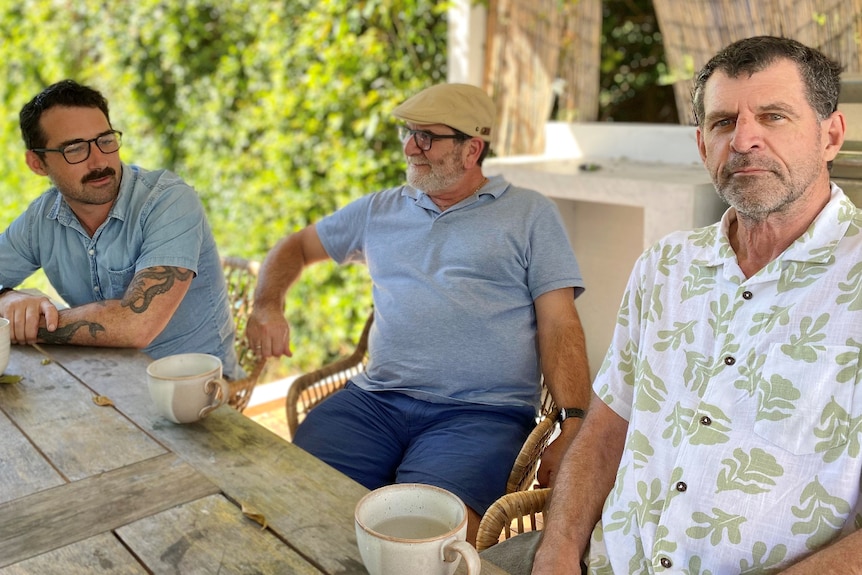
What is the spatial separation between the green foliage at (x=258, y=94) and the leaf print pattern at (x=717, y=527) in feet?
11.2

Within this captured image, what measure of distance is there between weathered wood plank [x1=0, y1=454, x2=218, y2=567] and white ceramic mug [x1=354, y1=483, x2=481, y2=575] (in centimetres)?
33

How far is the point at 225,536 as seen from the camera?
45.4 inches

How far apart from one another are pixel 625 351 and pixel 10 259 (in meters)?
1.71

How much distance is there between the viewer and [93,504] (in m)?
1.24

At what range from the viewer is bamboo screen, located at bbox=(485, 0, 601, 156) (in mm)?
3979

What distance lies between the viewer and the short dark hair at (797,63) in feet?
4.47

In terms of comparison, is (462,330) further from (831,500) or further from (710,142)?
(831,500)

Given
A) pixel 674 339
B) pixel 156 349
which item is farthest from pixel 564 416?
pixel 156 349

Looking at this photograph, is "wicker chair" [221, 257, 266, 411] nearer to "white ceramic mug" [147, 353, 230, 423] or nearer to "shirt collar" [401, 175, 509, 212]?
"shirt collar" [401, 175, 509, 212]

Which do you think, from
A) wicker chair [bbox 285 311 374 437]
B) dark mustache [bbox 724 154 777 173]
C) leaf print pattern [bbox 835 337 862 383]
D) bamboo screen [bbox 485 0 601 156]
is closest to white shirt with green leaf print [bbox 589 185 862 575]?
leaf print pattern [bbox 835 337 862 383]

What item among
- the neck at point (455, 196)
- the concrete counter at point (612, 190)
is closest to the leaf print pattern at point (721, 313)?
the neck at point (455, 196)

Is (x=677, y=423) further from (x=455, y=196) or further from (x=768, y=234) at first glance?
(x=455, y=196)

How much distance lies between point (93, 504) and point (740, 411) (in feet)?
3.32

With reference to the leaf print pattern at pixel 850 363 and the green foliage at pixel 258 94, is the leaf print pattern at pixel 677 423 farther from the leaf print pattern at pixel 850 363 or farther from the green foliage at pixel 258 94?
the green foliage at pixel 258 94
